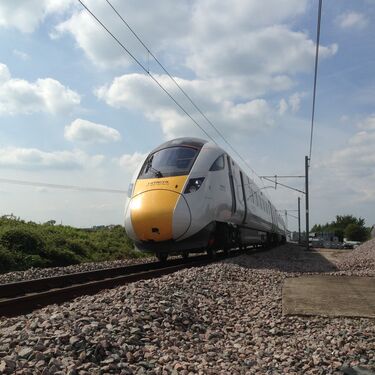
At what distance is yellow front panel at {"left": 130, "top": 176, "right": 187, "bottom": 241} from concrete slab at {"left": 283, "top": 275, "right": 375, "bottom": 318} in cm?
362

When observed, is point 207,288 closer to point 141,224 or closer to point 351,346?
point 351,346

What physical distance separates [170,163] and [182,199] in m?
1.49

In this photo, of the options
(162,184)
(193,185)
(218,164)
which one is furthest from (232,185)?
(162,184)

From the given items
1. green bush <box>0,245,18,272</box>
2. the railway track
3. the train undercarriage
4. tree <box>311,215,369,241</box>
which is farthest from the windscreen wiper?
tree <box>311,215,369,241</box>

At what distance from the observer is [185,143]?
43.8 ft

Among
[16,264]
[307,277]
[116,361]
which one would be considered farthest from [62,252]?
[116,361]

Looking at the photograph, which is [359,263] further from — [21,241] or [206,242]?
[21,241]

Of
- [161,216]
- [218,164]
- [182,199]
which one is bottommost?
[161,216]

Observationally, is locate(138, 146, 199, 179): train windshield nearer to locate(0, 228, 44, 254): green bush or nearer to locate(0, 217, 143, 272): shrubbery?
locate(0, 217, 143, 272): shrubbery

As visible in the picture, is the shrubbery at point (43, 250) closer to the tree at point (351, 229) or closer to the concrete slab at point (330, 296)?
the concrete slab at point (330, 296)

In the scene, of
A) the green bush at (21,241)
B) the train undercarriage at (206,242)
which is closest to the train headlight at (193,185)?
the train undercarriage at (206,242)

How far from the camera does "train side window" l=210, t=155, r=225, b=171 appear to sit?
1292 cm

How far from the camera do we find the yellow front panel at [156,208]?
11.5 m

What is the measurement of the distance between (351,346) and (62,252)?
493 inches
